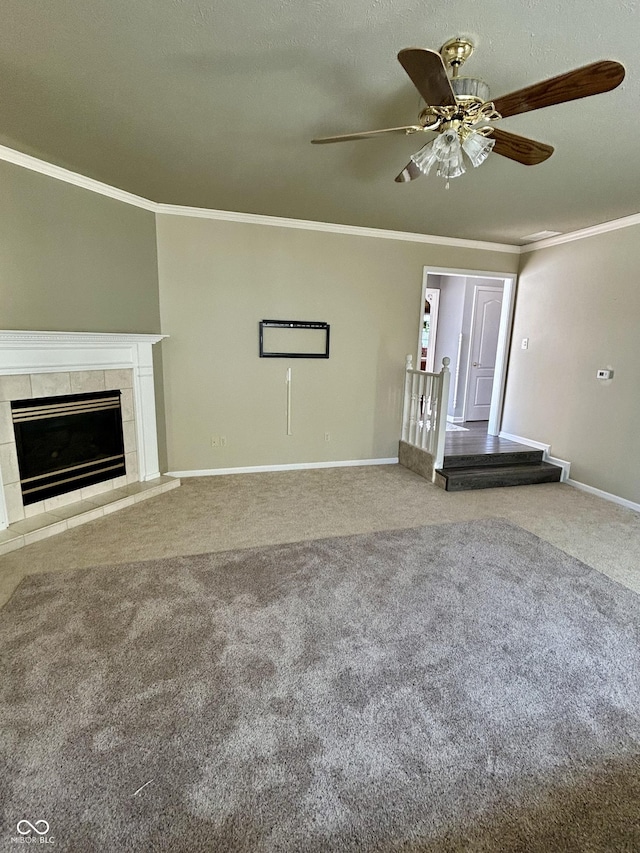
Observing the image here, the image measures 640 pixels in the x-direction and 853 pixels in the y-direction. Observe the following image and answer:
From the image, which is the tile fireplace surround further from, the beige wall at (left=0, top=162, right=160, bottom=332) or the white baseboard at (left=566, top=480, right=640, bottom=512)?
the white baseboard at (left=566, top=480, right=640, bottom=512)

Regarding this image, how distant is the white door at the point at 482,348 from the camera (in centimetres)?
650

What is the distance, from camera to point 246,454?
4.61 metres

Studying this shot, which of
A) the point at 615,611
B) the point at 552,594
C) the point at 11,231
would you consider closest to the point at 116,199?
the point at 11,231

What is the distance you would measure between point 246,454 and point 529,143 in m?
3.62

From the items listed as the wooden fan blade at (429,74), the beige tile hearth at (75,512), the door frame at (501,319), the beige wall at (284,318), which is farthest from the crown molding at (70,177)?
the door frame at (501,319)

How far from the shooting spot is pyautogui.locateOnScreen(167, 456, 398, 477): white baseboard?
4.46 metres

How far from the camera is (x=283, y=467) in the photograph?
4.75 metres

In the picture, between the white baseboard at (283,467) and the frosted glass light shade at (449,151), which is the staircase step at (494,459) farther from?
the frosted glass light shade at (449,151)

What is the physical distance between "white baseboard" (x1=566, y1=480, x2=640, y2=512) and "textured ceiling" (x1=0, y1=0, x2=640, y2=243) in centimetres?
265

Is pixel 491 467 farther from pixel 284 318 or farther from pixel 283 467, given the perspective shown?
pixel 284 318

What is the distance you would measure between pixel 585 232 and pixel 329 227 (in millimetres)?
2666

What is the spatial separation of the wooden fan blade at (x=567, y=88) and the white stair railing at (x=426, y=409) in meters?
2.56

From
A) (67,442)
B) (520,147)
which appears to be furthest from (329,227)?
(67,442)

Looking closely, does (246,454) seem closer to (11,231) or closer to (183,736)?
(11,231)
